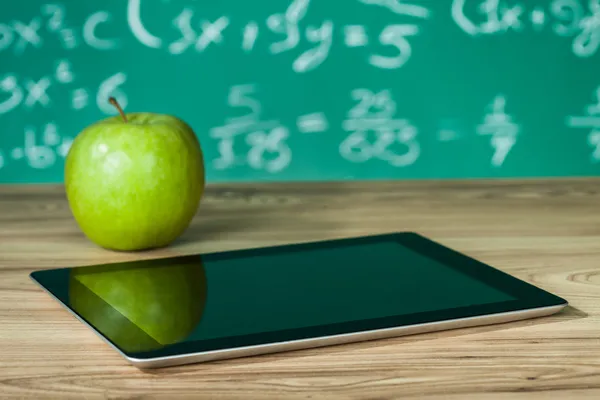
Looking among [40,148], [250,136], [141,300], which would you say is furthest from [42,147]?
[141,300]

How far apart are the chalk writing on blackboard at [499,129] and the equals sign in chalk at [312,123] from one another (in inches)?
9.7

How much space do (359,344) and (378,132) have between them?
0.71 m

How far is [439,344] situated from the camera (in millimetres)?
688

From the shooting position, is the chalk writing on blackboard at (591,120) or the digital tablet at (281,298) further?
the chalk writing on blackboard at (591,120)

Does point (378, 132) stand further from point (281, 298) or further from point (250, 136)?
point (281, 298)

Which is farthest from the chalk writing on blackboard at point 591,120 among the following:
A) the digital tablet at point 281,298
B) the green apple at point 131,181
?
the green apple at point 131,181

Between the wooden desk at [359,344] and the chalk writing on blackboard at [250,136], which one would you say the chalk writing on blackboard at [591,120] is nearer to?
the wooden desk at [359,344]

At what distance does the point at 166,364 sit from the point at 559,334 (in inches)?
12.6

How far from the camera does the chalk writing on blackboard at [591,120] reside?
4.53ft

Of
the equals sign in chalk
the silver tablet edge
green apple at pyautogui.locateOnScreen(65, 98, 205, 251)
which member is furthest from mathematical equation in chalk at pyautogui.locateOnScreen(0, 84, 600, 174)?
the silver tablet edge

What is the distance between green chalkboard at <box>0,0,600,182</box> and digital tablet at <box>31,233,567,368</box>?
42cm

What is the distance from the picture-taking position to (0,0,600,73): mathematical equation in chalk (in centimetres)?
128

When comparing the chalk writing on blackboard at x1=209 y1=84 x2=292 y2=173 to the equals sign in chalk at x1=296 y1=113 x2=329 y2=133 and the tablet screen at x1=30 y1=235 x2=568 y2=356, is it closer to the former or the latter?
the equals sign in chalk at x1=296 y1=113 x2=329 y2=133

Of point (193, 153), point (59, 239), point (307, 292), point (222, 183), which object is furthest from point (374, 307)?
point (222, 183)
